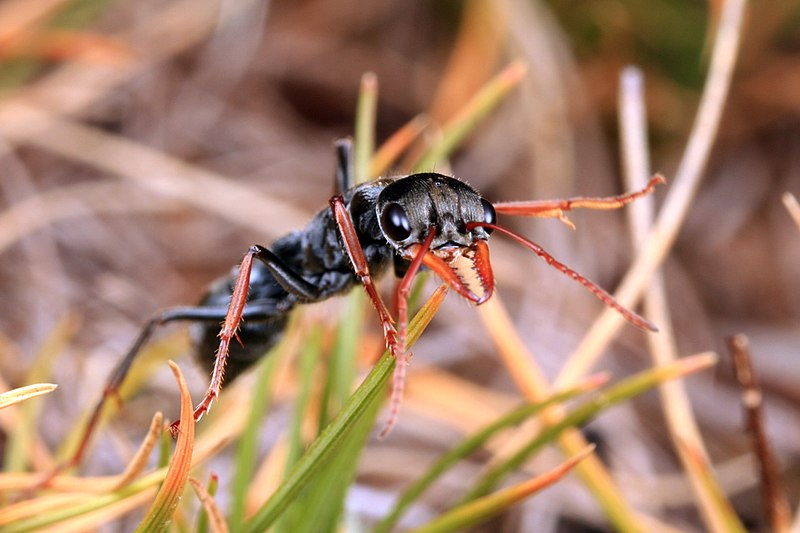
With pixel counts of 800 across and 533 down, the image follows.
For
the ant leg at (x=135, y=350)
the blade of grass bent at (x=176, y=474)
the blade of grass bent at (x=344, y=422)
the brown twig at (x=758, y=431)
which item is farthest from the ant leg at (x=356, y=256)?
the brown twig at (x=758, y=431)

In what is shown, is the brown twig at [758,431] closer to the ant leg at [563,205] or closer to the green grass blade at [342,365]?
the ant leg at [563,205]

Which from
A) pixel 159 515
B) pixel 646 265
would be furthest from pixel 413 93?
pixel 159 515

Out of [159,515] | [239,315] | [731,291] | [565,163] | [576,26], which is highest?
[576,26]

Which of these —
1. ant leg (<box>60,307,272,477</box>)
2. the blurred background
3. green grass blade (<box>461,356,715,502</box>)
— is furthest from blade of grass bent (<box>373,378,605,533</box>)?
the blurred background

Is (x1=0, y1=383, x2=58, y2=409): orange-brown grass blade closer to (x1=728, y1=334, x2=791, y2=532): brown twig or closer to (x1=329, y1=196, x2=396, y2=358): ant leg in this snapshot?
(x1=329, y1=196, x2=396, y2=358): ant leg

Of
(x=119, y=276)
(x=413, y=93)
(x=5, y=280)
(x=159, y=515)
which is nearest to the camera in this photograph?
(x=159, y=515)

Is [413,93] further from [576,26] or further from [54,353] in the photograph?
[54,353]

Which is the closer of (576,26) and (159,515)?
(159,515)
